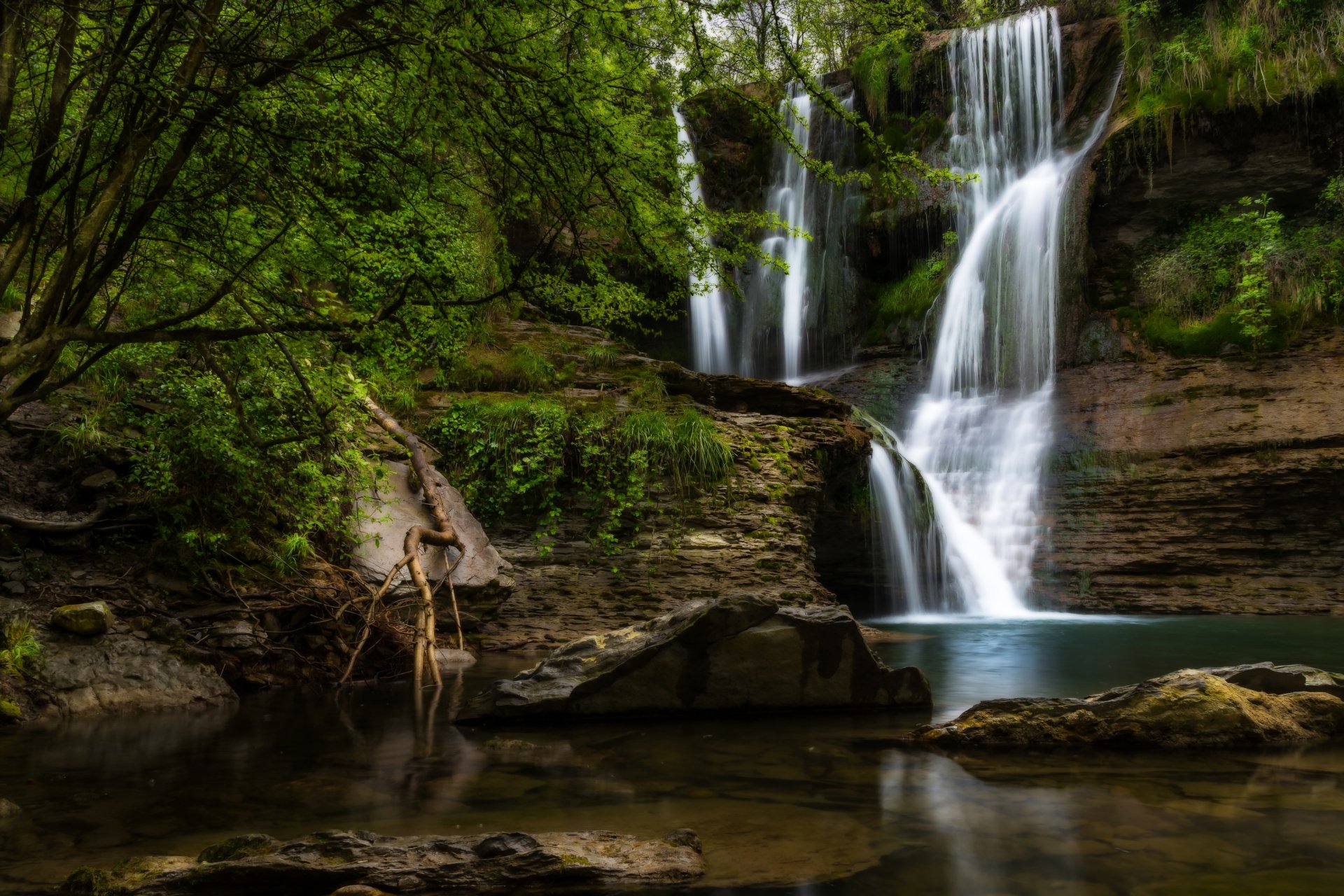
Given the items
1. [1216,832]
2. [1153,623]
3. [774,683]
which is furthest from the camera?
[1153,623]

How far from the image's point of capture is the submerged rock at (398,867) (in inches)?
97.9

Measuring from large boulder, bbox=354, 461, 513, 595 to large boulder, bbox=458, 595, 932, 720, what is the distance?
8.78 ft

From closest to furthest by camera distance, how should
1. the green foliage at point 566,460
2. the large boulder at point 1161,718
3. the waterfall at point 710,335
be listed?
1. the large boulder at point 1161,718
2. the green foliage at point 566,460
3. the waterfall at point 710,335

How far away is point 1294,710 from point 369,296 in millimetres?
6166

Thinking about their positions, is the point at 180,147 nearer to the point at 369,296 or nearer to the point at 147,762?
the point at 369,296

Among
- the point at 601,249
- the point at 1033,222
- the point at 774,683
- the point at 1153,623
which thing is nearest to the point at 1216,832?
the point at 774,683

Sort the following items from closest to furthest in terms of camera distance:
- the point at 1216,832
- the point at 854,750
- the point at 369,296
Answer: the point at 1216,832
the point at 854,750
the point at 369,296

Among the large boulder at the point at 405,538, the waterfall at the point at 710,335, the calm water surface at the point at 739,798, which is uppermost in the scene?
the waterfall at the point at 710,335

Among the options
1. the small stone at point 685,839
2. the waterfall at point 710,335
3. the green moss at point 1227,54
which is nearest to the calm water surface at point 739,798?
the small stone at point 685,839

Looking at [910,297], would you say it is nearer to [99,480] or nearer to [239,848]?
[99,480]

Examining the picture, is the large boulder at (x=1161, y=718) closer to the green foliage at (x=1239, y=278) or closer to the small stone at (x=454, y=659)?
the small stone at (x=454, y=659)

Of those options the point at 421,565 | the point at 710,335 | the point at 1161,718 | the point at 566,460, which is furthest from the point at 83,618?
the point at 710,335

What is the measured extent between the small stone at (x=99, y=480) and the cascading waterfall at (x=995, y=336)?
31.4ft

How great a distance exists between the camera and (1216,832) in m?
3.01
